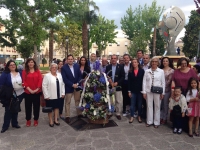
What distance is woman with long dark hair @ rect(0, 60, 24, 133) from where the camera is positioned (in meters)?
4.38

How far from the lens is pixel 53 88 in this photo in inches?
182

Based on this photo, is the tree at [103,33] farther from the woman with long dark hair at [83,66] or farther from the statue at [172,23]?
the woman with long dark hair at [83,66]

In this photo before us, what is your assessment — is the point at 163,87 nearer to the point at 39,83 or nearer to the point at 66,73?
the point at 66,73

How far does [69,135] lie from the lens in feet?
13.8

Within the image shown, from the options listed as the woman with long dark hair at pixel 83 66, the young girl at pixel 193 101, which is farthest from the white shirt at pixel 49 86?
the young girl at pixel 193 101

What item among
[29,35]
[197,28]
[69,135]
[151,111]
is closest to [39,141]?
[69,135]

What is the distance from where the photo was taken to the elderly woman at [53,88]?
4.61 metres

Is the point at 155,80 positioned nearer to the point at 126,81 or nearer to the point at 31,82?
the point at 126,81

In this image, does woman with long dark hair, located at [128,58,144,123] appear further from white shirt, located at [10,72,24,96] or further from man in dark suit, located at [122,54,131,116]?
white shirt, located at [10,72,24,96]

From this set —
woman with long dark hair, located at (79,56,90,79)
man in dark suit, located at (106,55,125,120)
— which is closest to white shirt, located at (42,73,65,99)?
woman with long dark hair, located at (79,56,90,79)

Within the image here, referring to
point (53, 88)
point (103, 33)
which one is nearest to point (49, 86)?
point (53, 88)

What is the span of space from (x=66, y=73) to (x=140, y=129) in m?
2.44

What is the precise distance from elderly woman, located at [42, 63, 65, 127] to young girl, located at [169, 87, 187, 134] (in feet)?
9.27

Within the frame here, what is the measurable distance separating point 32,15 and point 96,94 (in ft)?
52.4
